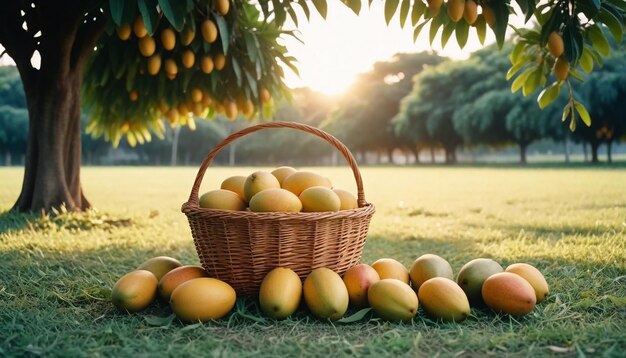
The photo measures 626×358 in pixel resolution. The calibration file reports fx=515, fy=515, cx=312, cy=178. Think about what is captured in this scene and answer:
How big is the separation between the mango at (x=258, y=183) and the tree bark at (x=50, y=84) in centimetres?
388

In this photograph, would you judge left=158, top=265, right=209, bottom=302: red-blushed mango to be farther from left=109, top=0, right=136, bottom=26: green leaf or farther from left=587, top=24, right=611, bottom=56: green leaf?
left=587, top=24, right=611, bottom=56: green leaf

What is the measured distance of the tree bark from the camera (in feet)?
19.4

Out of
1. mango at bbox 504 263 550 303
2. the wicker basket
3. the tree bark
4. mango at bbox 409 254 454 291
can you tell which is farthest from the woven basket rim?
the tree bark

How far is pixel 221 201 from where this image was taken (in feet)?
9.46

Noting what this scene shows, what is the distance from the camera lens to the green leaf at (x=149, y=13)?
9.31 feet

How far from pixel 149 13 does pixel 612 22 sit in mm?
2602

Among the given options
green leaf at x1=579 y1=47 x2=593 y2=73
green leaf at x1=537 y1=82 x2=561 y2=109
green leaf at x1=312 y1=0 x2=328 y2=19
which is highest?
green leaf at x1=312 y1=0 x2=328 y2=19

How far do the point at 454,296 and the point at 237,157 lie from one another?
65.0m

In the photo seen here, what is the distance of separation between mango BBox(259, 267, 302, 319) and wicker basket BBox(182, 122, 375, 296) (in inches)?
4.7

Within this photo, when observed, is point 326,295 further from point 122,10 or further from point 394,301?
point 122,10

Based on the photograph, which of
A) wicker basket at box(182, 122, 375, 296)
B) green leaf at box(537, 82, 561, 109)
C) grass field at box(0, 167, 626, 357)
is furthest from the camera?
green leaf at box(537, 82, 561, 109)

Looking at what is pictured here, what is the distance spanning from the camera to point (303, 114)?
216 ft

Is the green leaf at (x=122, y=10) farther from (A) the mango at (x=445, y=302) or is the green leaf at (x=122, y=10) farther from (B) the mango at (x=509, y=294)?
(B) the mango at (x=509, y=294)

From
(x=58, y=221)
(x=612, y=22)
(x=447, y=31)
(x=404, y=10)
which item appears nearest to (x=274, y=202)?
(x=404, y=10)
